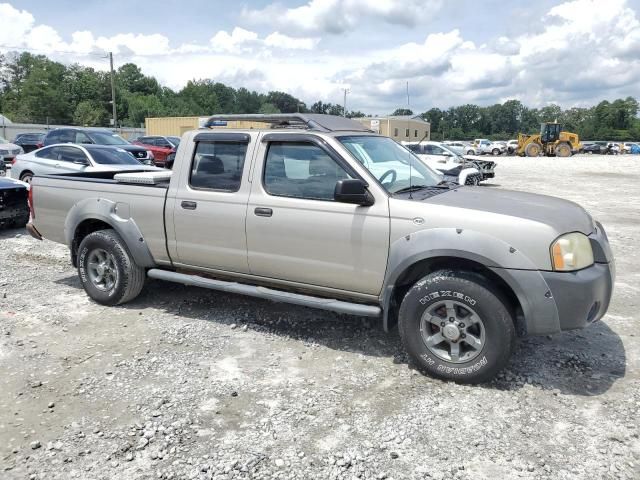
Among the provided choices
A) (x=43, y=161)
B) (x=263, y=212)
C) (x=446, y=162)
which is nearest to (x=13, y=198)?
(x=43, y=161)

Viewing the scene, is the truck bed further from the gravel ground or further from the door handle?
the door handle

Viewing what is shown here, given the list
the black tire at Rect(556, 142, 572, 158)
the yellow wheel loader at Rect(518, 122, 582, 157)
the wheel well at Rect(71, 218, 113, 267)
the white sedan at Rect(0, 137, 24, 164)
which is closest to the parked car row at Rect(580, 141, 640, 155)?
the yellow wheel loader at Rect(518, 122, 582, 157)

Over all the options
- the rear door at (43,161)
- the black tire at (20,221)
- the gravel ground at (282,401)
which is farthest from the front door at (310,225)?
the rear door at (43,161)

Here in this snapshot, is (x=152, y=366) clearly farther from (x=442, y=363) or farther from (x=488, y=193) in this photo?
(x=488, y=193)

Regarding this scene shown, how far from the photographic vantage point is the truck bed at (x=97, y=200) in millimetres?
5203

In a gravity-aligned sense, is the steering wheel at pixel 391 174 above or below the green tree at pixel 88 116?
below

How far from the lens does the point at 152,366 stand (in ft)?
14.1

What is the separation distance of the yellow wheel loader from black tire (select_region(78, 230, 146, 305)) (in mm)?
43694

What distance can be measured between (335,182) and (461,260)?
1.19 metres

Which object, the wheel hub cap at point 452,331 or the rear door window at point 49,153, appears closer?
the wheel hub cap at point 452,331

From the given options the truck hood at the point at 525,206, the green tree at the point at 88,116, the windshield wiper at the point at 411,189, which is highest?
the green tree at the point at 88,116

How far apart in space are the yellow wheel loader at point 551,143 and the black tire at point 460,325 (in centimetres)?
4383

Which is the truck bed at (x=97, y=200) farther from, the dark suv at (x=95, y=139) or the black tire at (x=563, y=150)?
the black tire at (x=563, y=150)

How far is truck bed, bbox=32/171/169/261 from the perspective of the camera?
205 inches
